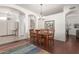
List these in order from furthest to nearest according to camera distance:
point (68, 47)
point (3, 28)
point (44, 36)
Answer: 1. point (44, 36)
2. point (68, 47)
3. point (3, 28)

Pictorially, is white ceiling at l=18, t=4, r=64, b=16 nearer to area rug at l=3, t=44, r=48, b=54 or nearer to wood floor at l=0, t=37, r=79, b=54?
wood floor at l=0, t=37, r=79, b=54

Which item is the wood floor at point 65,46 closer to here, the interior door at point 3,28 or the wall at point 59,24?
the wall at point 59,24

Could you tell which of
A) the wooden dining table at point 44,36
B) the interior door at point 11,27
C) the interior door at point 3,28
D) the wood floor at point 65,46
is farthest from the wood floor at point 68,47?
the interior door at point 3,28

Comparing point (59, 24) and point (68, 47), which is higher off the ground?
point (59, 24)

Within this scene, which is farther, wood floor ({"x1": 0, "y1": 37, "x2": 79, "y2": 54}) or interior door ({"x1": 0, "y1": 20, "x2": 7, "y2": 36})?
wood floor ({"x1": 0, "y1": 37, "x2": 79, "y2": 54})

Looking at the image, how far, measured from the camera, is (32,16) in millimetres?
2605

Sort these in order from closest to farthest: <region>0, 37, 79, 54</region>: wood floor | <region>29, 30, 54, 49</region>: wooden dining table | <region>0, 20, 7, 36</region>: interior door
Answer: <region>0, 20, 7, 36</region>: interior door
<region>0, 37, 79, 54</region>: wood floor
<region>29, 30, 54, 49</region>: wooden dining table

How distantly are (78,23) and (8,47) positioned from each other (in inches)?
79.9

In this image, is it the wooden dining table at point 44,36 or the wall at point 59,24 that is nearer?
the wall at point 59,24

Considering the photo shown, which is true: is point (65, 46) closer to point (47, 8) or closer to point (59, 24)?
point (59, 24)

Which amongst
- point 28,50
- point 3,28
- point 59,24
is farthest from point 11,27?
point 59,24

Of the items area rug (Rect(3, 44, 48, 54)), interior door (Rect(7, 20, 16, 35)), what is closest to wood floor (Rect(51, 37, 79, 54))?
area rug (Rect(3, 44, 48, 54))
